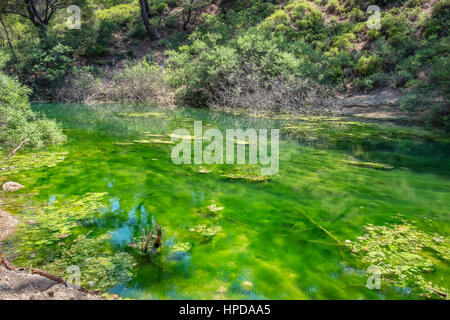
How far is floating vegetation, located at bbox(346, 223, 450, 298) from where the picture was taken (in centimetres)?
265

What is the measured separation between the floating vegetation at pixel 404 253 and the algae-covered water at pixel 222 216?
0.25 ft

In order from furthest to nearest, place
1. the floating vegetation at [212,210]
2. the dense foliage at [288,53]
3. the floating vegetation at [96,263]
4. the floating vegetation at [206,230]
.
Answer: the dense foliage at [288,53] < the floating vegetation at [212,210] < the floating vegetation at [206,230] < the floating vegetation at [96,263]

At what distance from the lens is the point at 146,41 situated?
2883 cm

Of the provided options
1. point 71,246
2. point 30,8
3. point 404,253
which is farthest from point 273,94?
point 30,8

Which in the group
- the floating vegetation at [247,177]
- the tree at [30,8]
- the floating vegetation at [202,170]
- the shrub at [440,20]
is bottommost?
the floating vegetation at [247,177]

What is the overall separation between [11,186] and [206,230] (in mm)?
3275

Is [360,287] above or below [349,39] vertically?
below

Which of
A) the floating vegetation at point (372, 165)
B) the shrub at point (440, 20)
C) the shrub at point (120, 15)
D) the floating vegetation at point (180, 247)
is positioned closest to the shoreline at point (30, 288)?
the floating vegetation at point (180, 247)

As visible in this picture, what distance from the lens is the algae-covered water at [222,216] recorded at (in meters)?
2.65

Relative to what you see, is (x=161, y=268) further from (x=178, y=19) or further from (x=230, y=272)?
(x=178, y=19)

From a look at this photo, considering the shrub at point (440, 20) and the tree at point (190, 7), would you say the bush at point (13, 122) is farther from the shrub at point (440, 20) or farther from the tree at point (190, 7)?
the tree at point (190, 7)

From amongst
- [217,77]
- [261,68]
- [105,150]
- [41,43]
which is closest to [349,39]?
[261,68]

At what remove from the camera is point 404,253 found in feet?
10.1

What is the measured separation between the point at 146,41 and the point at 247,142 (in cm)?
2455
